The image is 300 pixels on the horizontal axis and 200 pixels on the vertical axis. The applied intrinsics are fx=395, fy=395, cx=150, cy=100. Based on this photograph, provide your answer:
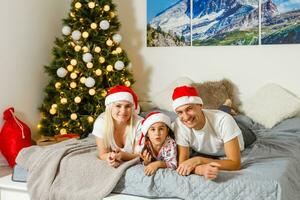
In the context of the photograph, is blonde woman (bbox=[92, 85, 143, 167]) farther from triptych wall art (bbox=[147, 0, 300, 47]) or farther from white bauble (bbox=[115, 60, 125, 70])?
triptych wall art (bbox=[147, 0, 300, 47])

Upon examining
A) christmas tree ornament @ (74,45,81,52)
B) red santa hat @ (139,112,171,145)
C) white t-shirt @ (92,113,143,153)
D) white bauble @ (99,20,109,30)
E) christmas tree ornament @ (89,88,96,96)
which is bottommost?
white t-shirt @ (92,113,143,153)

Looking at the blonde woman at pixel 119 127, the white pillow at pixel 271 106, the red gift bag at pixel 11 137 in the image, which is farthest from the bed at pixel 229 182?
the red gift bag at pixel 11 137

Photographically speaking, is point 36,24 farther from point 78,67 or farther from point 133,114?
point 133,114

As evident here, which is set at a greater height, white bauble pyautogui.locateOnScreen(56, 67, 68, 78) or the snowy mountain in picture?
the snowy mountain in picture

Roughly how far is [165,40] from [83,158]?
2.15 m

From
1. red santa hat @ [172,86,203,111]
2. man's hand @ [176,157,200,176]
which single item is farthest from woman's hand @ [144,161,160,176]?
red santa hat @ [172,86,203,111]

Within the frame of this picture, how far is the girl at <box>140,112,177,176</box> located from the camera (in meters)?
2.32

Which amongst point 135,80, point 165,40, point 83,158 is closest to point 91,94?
point 135,80

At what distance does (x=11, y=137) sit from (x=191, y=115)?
194cm

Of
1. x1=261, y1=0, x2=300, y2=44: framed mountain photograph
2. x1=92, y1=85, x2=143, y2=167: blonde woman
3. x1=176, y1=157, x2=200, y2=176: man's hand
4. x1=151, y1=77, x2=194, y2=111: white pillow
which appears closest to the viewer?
x1=176, y1=157, x2=200, y2=176: man's hand

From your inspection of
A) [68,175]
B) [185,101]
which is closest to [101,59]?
[68,175]

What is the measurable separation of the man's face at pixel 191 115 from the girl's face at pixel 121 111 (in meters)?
0.42

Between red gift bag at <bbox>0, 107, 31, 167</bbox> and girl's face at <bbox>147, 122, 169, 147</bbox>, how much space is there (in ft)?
5.48

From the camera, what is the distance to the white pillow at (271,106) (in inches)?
143
